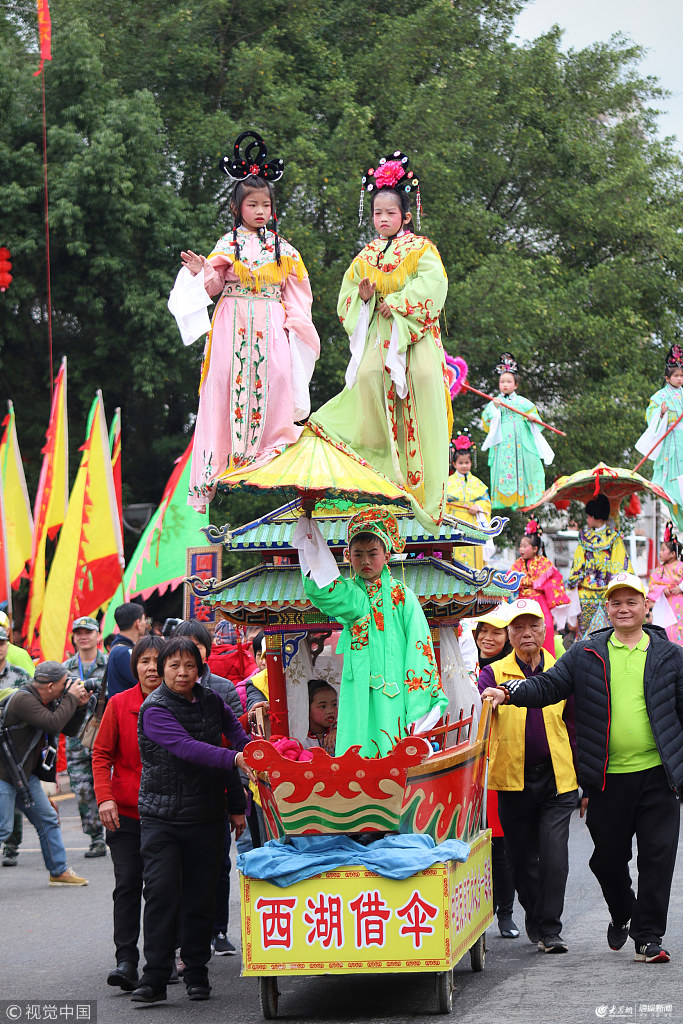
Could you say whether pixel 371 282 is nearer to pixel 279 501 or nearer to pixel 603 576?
pixel 603 576

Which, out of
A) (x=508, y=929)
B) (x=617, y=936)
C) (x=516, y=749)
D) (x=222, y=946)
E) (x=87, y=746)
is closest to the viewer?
(x=617, y=936)

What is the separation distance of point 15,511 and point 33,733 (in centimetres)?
658

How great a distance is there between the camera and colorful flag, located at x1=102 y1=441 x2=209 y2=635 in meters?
15.7

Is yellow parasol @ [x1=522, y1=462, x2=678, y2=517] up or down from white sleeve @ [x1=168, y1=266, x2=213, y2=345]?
down

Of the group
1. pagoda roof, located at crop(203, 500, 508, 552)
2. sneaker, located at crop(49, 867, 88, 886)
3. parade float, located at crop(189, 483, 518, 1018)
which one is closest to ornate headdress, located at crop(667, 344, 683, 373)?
pagoda roof, located at crop(203, 500, 508, 552)

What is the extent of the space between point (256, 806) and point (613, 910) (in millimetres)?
1960

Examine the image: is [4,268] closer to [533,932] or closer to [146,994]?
[533,932]

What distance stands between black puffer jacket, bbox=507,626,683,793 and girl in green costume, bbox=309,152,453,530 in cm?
107

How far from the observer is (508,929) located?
28.0ft

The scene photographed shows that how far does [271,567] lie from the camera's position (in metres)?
8.20

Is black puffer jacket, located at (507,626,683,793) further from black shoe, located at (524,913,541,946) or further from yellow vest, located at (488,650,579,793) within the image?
black shoe, located at (524,913,541,946)

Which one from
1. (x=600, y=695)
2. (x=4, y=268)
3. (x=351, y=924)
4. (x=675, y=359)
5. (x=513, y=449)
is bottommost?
(x=351, y=924)

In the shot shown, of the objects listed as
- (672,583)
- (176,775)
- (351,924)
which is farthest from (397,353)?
(672,583)

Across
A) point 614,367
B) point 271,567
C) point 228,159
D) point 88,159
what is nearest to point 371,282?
point 228,159
